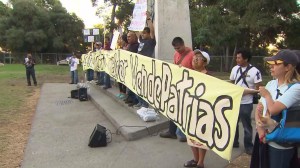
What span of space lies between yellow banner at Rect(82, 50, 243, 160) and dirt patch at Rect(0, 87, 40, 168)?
258 centimetres

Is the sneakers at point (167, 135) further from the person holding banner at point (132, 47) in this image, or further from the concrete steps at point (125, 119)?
the person holding banner at point (132, 47)

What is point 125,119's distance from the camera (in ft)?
28.0

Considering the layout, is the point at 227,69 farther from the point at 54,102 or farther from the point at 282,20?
the point at 54,102

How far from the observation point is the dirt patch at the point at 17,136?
6391 millimetres

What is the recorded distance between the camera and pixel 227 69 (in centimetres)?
2681

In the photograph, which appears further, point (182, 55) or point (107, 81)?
point (107, 81)

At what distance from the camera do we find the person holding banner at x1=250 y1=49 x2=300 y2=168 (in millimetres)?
3275

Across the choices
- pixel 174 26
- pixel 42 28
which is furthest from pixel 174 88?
pixel 42 28

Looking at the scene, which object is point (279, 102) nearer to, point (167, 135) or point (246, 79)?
point (246, 79)

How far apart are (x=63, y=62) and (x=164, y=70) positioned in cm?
4319

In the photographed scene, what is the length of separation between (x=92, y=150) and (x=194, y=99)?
2.75 meters

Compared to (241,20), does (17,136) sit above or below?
below

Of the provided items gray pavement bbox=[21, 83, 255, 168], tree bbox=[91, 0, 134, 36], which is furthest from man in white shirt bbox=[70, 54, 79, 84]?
tree bbox=[91, 0, 134, 36]

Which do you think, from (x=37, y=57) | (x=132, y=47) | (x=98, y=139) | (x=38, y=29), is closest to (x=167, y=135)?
(x=98, y=139)
